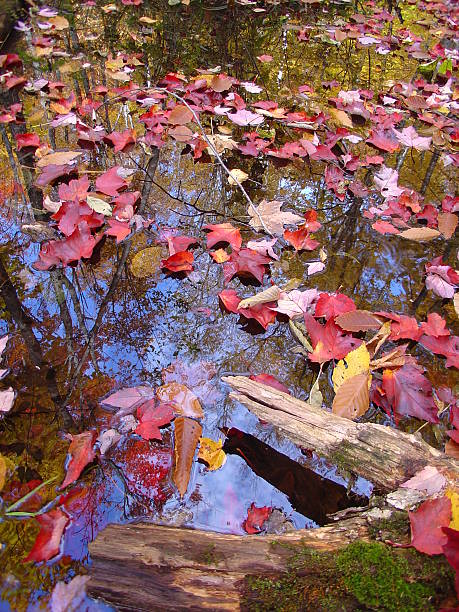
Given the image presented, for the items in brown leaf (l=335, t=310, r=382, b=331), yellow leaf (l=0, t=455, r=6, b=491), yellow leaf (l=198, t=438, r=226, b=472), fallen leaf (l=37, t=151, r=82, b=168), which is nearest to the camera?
yellow leaf (l=0, t=455, r=6, b=491)

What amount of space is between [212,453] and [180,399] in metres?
0.20

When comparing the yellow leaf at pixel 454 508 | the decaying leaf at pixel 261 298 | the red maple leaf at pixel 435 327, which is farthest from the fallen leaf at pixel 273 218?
the yellow leaf at pixel 454 508

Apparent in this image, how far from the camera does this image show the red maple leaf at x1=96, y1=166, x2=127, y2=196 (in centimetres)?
200

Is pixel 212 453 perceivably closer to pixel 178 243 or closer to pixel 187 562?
pixel 187 562

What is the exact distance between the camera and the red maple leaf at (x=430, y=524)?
0.87 metres

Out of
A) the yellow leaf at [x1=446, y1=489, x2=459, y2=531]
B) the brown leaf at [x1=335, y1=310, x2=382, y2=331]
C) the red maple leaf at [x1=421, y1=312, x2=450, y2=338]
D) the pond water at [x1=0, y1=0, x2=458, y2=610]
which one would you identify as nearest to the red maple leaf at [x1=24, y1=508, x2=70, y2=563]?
the pond water at [x1=0, y1=0, x2=458, y2=610]

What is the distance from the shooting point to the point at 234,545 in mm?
955

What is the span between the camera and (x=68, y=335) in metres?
1.53

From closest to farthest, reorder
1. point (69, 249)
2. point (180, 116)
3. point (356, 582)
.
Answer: point (356, 582) → point (69, 249) → point (180, 116)

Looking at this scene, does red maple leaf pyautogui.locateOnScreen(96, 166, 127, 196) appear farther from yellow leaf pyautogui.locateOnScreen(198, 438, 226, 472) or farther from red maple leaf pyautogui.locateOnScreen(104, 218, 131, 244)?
yellow leaf pyautogui.locateOnScreen(198, 438, 226, 472)

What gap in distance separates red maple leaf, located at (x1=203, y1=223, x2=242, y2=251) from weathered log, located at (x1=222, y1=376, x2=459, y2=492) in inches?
28.8

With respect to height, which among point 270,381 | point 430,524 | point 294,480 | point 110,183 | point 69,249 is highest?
point 110,183

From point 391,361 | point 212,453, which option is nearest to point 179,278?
point 212,453

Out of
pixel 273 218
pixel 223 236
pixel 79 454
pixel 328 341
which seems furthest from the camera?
pixel 273 218
